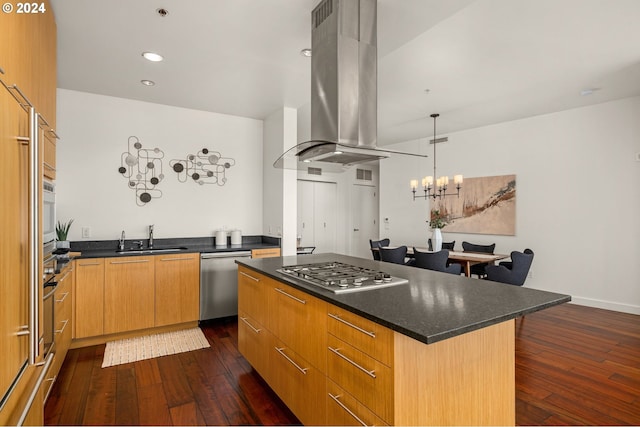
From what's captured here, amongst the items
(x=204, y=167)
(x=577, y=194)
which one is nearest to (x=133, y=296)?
(x=204, y=167)

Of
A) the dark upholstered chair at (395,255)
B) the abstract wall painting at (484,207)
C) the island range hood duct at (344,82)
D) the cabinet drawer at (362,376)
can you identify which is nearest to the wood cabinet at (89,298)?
the island range hood duct at (344,82)

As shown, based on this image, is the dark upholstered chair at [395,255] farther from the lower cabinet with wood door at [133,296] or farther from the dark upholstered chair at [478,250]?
the lower cabinet with wood door at [133,296]

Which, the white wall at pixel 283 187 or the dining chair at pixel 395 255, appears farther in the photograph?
the dining chair at pixel 395 255

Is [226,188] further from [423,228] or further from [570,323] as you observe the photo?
[570,323]

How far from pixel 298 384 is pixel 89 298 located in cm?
250

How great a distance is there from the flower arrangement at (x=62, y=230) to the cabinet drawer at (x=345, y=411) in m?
3.04

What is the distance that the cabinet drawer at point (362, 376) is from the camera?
1293 millimetres

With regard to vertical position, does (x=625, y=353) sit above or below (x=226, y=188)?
below

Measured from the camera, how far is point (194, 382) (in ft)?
8.50

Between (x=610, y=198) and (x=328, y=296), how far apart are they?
191 inches

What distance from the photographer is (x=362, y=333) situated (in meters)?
1.44

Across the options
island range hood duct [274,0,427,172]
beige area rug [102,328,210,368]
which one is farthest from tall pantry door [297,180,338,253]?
island range hood duct [274,0,427,172]

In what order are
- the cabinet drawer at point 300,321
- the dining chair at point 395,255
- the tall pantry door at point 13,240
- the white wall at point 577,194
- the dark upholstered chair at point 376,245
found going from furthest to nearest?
the dark upholstered chair at point 376,245 < the dining chair at point 395,255 < the white wall at point 577,194 < the cabinet drawer at point 300,321 < the tall pantry door at point 13,240

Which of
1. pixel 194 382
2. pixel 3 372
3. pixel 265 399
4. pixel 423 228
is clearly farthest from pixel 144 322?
pixel 423 228
